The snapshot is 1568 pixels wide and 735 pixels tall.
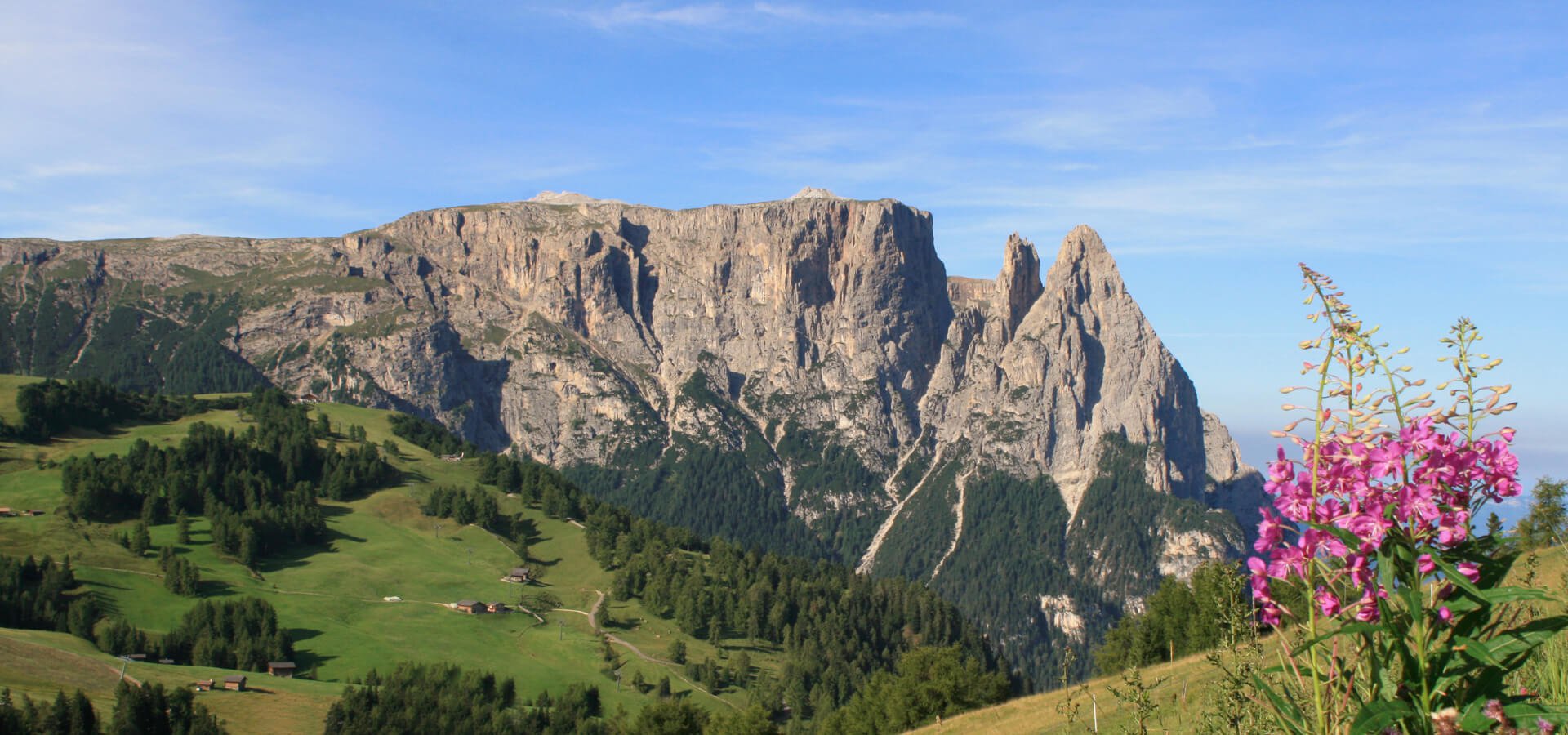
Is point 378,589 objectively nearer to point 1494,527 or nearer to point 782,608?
point 782,608

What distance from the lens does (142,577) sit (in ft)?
433

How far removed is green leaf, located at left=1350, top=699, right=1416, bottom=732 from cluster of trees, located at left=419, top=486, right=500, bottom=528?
17643 centimetres

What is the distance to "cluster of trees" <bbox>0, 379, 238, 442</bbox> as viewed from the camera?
170m

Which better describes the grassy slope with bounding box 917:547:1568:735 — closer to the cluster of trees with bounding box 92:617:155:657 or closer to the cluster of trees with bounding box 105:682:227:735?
the cluster of trees with bounding box 105:682:227:735

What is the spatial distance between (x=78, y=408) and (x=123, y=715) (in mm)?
118386

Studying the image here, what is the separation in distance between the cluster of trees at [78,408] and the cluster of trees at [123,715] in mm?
102862

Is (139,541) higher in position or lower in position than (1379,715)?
lower

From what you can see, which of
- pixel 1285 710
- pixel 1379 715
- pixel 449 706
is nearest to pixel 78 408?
pixel 449 706

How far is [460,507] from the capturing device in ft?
565

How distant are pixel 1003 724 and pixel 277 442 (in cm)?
17488

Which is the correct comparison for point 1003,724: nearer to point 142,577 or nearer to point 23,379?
point 142,577

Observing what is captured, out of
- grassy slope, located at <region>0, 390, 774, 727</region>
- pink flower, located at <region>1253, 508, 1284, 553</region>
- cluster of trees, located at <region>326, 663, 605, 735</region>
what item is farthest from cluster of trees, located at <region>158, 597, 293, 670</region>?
pink flower, located at <region>1253, 508, 1284, 553</region>

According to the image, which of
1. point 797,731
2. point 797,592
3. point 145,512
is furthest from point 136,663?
point 797,592

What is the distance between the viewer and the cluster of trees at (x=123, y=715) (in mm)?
78938
